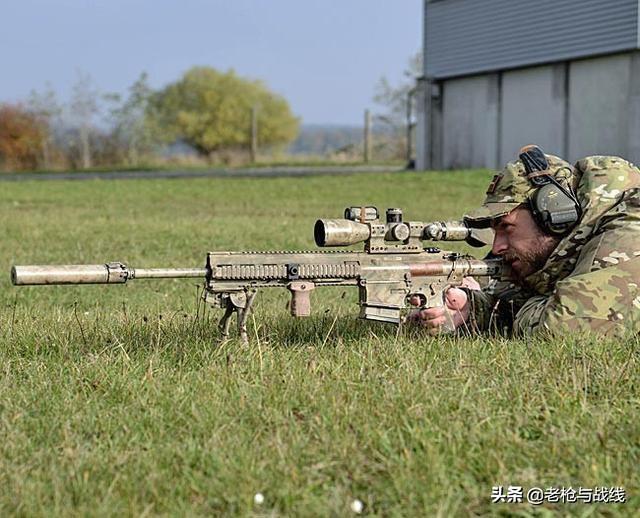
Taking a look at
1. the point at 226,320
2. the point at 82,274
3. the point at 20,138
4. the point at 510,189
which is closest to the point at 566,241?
the point at 510,189

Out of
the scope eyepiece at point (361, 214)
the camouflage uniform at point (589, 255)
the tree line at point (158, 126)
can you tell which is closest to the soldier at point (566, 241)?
the camouflage uniform at point (589, 255)

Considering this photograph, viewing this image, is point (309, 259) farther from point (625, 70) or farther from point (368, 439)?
point (625, 70)

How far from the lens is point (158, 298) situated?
9.16 m

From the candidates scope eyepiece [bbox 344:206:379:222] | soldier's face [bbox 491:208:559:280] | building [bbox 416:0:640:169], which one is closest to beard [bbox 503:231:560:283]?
soldier's face [bbox 491:208:559:280]

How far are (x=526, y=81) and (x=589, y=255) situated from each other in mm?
25454

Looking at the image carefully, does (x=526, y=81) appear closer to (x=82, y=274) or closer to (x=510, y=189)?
(x=510, y=189)

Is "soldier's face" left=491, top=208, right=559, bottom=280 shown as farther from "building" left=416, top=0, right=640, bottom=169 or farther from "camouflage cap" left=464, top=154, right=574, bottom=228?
"building" left=416, top=0, right=640, bottom=169

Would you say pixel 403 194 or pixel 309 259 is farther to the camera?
pixel 403 194

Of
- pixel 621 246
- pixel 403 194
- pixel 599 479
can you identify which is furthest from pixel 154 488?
pixel 403 194

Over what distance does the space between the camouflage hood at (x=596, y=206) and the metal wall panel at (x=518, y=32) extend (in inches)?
840

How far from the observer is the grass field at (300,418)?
3.59 m

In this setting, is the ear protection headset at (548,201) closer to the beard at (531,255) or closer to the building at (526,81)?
the beard at (531,255)

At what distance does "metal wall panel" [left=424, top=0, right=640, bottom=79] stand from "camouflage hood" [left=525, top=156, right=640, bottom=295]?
2135 centimetres

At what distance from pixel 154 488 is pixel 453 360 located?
2.05m
